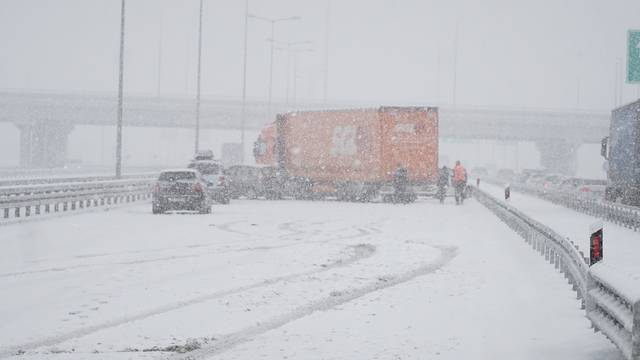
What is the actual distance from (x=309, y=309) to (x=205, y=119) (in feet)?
279

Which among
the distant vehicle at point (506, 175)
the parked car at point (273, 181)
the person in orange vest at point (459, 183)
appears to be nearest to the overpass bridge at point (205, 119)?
the distant vehicle at point (506, 175)

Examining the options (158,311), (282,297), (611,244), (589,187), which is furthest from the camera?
(589,187)

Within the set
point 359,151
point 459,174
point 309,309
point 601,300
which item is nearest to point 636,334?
point 601,300

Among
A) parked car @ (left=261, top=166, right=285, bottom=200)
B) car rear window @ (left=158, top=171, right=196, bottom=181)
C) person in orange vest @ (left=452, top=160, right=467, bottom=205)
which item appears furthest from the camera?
parked car @ (left=261, top=166, right=285, bottom=200)

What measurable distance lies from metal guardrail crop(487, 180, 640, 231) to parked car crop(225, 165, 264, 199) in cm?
1242

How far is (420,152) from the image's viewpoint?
3984 cm

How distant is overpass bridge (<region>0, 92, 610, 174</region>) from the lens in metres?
91.2

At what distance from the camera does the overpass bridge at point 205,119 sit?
3593 inches

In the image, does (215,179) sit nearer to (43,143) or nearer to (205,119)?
(43,143)

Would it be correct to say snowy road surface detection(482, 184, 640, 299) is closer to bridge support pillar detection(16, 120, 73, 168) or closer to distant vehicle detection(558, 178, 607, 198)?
distant vehicle detection(558, 178, 607, 198)

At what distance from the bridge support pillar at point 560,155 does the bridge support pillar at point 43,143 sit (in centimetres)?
4316

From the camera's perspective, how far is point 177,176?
31375 millimetres

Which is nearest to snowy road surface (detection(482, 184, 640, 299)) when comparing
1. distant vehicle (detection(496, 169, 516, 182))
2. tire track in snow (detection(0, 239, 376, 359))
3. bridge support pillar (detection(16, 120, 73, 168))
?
tire track in snow (detection(0, 239, 376, 359))

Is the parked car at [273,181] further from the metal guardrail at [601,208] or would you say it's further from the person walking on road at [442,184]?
the metal guardrail at [601,208]
